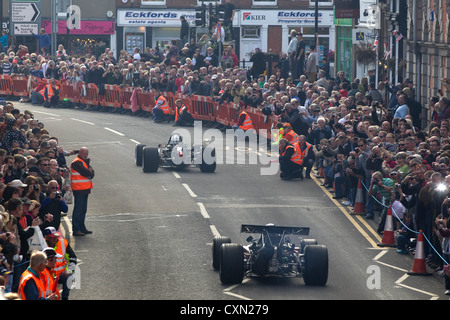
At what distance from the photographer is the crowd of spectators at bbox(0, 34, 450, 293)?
20594mm

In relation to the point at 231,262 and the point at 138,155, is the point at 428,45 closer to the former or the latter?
the point at 138,155

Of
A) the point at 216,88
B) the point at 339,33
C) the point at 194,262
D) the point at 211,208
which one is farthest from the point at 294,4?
the point at 194,262

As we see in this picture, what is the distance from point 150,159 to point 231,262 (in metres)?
12.5

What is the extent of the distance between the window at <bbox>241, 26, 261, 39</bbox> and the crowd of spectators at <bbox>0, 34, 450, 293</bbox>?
1368cm

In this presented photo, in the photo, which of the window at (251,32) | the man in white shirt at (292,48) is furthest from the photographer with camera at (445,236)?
the window at (251,32)

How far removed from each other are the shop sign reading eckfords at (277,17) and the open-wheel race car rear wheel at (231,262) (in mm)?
48303

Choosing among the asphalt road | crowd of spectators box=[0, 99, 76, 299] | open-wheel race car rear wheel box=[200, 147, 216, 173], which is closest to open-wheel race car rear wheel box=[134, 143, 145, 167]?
the asphalt road

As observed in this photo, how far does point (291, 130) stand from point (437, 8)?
29.3 feet

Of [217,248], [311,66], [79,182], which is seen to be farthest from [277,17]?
[217,248]

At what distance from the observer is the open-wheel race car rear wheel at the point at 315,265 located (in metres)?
18.1

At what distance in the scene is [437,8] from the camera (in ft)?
117

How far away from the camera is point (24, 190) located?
63.9 feet

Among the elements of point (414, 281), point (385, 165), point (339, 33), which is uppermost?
point (339, 33)
